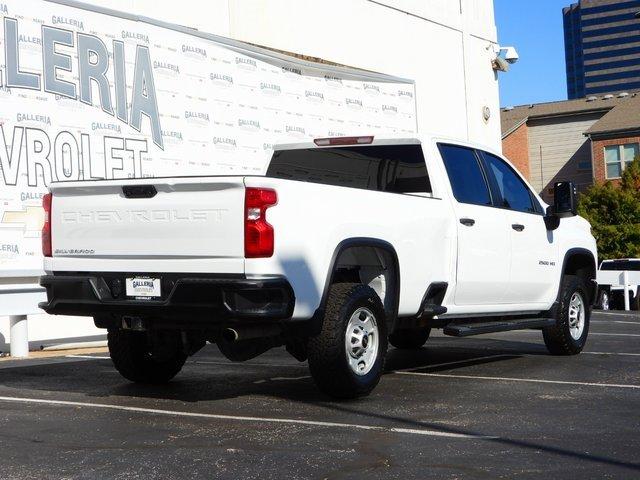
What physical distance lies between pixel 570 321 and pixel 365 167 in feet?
9.94

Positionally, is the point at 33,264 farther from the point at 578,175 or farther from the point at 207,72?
the point at 578,175

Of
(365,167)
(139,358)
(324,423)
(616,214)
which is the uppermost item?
(616,214)

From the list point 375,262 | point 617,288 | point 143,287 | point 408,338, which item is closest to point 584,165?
point 617,288

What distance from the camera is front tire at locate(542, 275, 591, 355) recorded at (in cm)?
1091

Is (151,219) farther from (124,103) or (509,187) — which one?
(124,103)

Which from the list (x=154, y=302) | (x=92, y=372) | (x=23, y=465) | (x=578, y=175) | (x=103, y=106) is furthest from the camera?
(x=578, y=175)

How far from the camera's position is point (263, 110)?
711 inches

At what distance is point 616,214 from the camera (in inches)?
2245

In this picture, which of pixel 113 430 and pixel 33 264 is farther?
pixel 33 264

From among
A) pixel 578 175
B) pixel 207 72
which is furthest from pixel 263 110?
pixel 578 175

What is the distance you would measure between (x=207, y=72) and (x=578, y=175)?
57435mm

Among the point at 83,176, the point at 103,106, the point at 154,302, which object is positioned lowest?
the point at 154,302

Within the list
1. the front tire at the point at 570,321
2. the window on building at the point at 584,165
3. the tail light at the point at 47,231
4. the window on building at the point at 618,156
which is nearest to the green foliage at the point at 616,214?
the window on building at the point at 618,156

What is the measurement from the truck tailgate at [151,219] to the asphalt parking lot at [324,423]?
1.10 meters
